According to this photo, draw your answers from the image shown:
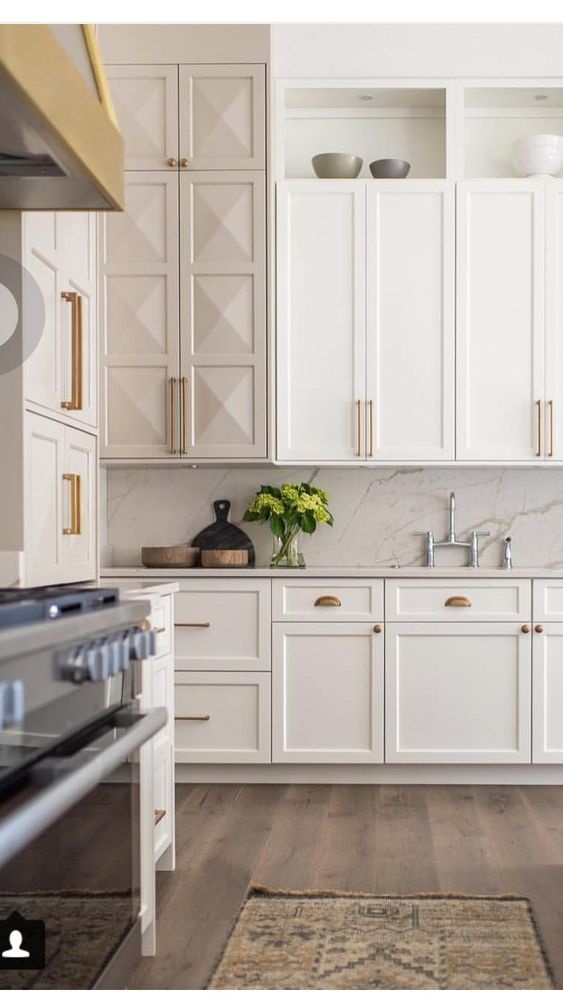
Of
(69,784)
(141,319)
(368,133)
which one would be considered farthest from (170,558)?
(69,784)

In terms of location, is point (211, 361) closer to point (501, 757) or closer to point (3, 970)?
point (501, 757)

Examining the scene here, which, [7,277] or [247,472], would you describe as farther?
[247,472]

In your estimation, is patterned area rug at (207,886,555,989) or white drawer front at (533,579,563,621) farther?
white drawer front at (533,579,563,621)

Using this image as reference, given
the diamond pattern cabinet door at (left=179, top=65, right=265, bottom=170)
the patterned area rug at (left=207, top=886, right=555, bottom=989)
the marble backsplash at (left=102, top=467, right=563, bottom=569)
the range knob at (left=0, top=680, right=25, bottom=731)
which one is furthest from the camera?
the marble backsplash at (left=102, top=467, right=563, bottom=569)

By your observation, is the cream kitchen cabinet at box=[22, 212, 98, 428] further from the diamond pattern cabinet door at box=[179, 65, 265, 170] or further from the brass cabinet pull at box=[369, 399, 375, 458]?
the brass cabinet pull at box=[369, 399, 375, 458]

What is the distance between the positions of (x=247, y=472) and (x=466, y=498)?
945mm

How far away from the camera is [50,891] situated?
1862mm

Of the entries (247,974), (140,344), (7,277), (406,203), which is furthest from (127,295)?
(247,974)

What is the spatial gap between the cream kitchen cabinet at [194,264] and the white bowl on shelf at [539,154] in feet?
3.55

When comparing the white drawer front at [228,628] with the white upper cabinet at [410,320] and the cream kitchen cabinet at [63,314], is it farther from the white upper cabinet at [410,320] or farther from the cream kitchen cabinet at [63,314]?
the cream kitchen cabinet at [63,314]

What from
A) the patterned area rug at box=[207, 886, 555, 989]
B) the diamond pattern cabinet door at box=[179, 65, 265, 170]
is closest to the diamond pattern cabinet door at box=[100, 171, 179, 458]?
the diamond pattern cabinet door at box=[179, 65, 265, 170]

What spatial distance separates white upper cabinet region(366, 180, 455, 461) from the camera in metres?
4.77

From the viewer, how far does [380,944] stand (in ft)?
9.06

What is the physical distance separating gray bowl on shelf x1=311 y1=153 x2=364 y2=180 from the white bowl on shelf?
67 cm
